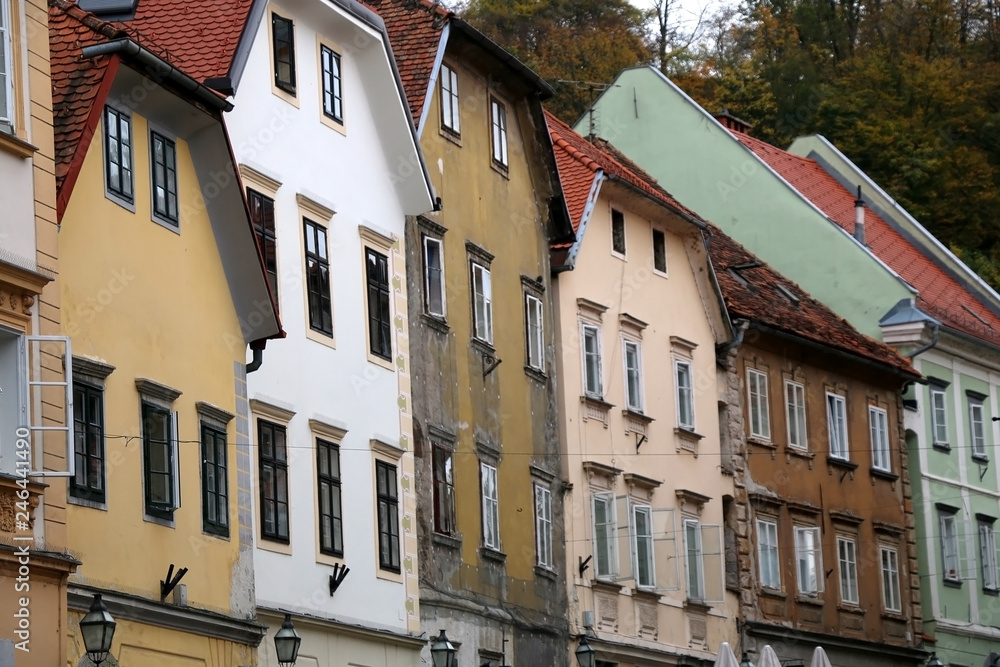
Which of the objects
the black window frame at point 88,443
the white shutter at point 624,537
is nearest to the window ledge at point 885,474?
the white shutter at point 624,537

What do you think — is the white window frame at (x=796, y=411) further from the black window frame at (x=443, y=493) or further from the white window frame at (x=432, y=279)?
the black window frame at (x=443, y=493)

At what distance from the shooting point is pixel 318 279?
1050 inches

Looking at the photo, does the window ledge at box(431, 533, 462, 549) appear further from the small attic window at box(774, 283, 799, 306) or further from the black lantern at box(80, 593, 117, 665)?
the small attic window at box(774, 283, 799, 306)

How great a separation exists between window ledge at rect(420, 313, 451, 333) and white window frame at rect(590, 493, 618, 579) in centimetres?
547

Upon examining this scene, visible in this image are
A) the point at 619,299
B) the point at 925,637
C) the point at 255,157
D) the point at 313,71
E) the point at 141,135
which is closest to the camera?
the point at 141,135

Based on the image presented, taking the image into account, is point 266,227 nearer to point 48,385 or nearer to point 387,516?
point 387,516

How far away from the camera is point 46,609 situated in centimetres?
1745

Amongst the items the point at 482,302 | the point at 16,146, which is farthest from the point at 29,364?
the point at 482,302

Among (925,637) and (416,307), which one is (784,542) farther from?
(416,307)

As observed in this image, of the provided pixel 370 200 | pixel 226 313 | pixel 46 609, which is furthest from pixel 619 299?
pixel 46 609

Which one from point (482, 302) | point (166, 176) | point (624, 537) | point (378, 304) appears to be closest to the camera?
point (166, 176)

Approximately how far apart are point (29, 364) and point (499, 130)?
1652 cm

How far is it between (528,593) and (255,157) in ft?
30.0

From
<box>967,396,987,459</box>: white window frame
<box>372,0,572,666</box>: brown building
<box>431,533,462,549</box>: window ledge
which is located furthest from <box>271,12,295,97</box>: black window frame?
<box>967,396,987,459</box>: white window frame
